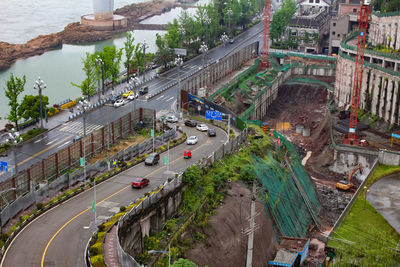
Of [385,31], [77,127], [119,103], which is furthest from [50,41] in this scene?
[385,31]

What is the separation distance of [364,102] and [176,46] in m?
48.6

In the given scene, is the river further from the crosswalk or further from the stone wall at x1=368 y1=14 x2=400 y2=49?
the stone wall at x1=368 y1=14 x2=400 y2=49

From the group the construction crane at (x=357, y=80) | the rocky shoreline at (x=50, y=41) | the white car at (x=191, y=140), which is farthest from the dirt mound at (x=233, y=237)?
the rocky shoreline at (x=50, y=41)

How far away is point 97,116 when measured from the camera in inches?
3632

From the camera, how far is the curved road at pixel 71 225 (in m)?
43.3

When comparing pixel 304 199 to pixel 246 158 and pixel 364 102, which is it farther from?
pixel 364 102

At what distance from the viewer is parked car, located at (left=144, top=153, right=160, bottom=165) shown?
64.6m

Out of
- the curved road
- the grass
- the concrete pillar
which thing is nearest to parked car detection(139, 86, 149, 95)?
the curved road

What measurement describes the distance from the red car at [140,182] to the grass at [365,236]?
791 inches

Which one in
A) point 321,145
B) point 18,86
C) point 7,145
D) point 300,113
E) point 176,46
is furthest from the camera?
point 176,46

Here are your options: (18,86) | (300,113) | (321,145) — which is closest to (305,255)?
(321,145)

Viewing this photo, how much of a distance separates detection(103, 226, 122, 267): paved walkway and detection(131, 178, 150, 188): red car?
33.8 ft

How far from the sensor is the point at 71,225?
160 ft

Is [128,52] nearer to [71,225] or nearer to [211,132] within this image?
[211,132]
